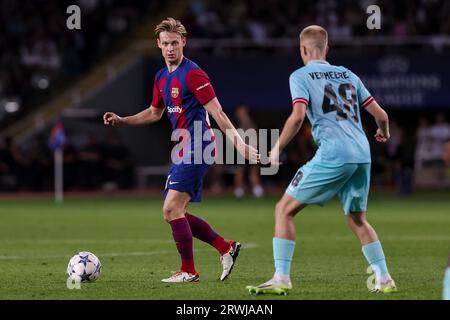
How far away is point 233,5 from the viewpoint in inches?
1332

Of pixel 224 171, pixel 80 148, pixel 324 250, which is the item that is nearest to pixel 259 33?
pixel 224 171

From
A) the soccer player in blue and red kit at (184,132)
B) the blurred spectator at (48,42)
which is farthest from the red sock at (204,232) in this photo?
the blurred spectator at (48,42)

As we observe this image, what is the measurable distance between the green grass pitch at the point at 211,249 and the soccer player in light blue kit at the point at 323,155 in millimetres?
390

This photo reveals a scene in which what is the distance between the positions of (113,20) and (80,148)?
16.3 feet

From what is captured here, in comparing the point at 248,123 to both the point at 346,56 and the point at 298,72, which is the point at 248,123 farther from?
the point at 298,72

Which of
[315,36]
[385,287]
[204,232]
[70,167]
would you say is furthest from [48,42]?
[385,287]

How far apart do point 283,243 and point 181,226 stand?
1.87 m

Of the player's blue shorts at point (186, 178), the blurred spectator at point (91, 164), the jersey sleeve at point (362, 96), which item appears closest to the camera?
the jersey sleeve at point (362, 96)

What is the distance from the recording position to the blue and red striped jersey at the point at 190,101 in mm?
11219

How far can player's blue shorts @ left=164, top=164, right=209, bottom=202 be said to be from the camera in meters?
11.2

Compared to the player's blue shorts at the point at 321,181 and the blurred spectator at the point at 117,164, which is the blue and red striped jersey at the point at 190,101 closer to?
the player's blue shorts at the point at 321,181

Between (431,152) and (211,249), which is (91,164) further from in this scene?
(211,249)

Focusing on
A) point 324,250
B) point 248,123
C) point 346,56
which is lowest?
point 324,250

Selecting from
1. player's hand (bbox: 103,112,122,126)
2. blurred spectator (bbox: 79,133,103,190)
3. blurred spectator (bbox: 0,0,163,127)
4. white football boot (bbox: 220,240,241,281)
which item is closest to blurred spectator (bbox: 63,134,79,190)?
blurred spectator (bbox: 79,133,103,190)
